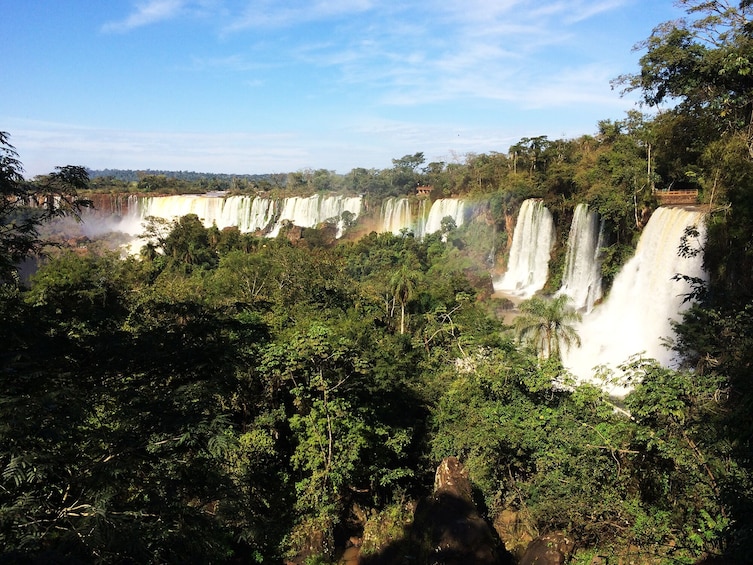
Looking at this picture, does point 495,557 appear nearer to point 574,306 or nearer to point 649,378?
point 649,378

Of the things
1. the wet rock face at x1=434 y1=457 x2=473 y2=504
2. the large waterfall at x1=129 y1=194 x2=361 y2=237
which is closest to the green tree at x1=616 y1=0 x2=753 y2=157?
the wet rock face at x1=434 y1=457 x2=473 y2=504

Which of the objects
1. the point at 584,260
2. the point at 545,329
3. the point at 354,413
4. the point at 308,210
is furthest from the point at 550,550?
the point at 308,210

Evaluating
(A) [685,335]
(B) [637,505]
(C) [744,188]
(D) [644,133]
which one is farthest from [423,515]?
(D) [644,133]

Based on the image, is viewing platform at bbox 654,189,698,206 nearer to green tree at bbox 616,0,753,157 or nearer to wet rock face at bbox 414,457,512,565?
→ green tree at bbox 616,0,753,157

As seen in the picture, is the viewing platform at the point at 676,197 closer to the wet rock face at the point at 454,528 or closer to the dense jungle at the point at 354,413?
the dense jungle at the point at 354,413

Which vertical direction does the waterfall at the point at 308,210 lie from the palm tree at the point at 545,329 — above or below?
above

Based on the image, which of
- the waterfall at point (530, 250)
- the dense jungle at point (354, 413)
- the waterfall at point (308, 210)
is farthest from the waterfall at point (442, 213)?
the dense jungle at point (354, 413)

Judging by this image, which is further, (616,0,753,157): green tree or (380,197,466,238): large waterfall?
(380,197,466,238): large waterfall
